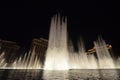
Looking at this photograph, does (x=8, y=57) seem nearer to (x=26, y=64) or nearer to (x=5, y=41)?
(x=26, y=64)

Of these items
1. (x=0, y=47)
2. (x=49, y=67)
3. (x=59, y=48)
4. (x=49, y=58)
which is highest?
(x=0, y=47)

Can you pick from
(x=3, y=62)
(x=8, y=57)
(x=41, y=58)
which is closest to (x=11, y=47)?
(x=8, y=57)

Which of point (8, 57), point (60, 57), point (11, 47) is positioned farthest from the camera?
point (11, 47)

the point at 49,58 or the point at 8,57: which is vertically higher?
the point at 8,57

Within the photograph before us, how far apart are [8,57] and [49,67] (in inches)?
3821

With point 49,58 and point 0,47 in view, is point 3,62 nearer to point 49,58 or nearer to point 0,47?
point 0,47

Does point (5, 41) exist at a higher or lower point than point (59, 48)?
higher

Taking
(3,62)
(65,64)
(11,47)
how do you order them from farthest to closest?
(11,47) → (3,62) → (65,64)

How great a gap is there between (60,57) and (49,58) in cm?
757

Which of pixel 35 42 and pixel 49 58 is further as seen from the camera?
pixel 35 42

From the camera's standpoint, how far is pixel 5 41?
7815 inches

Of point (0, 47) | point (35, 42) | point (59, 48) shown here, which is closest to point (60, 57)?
point (59, 48)

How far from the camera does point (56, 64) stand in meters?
90.9

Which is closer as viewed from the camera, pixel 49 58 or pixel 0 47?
pixel 49 58
